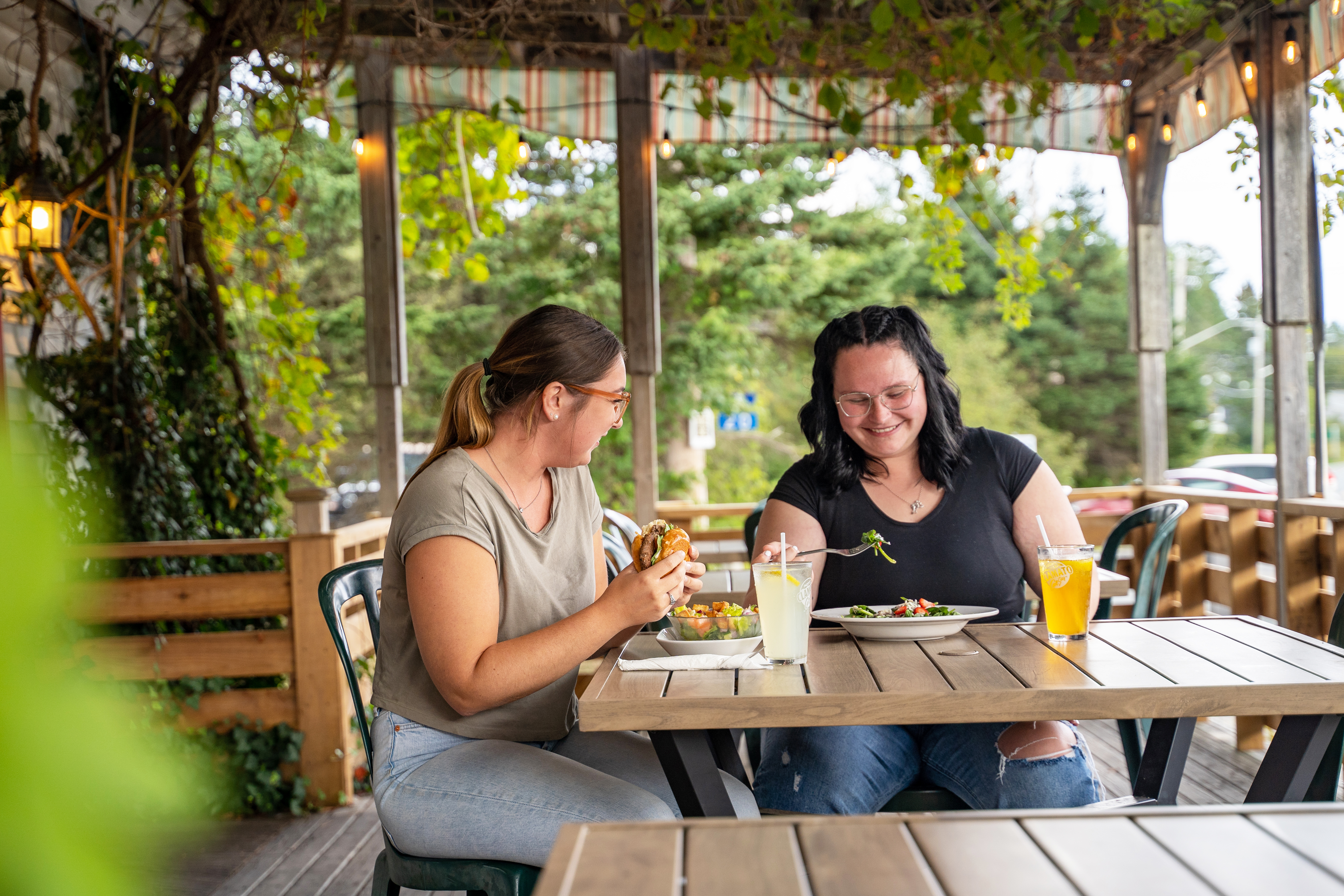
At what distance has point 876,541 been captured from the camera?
65.8 inches

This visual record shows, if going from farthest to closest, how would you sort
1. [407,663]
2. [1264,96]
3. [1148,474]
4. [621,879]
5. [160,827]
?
[1148,474] < [1264,96] < [407,663] < [621,879] < [160,827]

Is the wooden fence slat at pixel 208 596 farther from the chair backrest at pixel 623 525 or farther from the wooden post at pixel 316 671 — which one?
the chair backrest at pixel 623 525

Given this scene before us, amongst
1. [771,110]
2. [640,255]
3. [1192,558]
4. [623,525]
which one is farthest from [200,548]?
[1192,558]

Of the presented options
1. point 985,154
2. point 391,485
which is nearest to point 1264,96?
point 985,154

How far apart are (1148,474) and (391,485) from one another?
3.19 m

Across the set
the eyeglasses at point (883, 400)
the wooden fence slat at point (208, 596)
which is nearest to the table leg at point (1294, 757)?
the eyeglasses at point (883, 400)

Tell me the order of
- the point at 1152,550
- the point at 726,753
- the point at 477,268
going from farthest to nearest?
the point at 477,268
the point at 1152,550
the point at 726,753

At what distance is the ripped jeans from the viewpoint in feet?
5.23

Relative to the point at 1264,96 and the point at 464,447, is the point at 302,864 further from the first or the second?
the point at 1264,96

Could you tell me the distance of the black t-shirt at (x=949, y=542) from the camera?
188 centimetres

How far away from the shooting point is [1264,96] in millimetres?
3520

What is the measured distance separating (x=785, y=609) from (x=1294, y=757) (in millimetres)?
658

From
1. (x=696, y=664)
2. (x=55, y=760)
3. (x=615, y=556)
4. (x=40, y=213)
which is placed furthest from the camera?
(x=40, y=213)

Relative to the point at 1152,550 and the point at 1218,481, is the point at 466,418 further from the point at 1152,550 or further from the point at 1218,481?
the point at 1218,481
